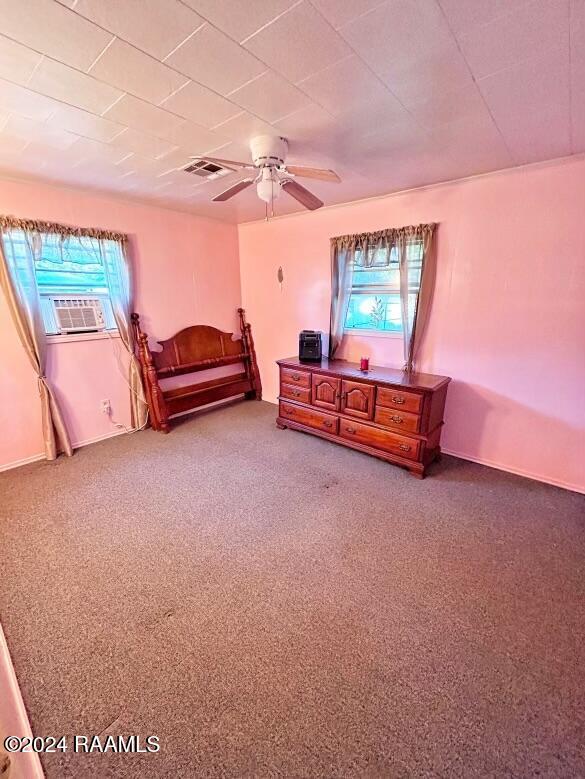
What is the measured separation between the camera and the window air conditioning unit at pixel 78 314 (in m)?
2.93

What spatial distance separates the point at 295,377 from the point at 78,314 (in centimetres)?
223

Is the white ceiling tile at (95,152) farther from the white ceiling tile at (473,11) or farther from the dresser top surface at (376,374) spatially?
the dresser top surface at (376,374)

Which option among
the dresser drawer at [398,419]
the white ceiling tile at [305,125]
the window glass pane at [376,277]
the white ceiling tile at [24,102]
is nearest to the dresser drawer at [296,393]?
the dresser drawer at [398,419]

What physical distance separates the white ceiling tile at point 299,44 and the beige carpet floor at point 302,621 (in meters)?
2.38

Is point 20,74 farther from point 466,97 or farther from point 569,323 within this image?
point 569,323

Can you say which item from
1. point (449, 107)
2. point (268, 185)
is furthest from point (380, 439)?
point (449, 107)

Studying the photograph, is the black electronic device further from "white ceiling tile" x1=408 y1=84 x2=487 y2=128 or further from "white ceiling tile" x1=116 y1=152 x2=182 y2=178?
"white ceiling tile" x1=408 y1=84 x2=487 y2=128

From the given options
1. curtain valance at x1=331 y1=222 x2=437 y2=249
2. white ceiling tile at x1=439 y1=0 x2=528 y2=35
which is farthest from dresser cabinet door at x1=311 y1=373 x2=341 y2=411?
white ceiling tile at x1=439 y1=0 x2=528 y2=35

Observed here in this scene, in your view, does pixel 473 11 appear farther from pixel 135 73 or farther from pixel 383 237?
pixel 383 237

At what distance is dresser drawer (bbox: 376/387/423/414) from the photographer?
2.57 m

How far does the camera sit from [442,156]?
210cm

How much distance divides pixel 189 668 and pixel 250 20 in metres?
2.44

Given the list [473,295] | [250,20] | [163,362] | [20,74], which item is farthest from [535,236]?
[163,362]

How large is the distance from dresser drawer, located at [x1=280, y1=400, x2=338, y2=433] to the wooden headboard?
107 centimetres
